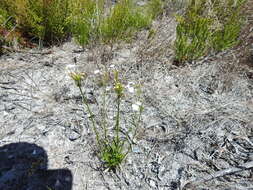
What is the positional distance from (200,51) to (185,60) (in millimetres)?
198

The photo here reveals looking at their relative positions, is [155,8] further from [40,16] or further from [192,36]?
[40,16]

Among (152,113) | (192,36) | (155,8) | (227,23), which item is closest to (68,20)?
(155,8)

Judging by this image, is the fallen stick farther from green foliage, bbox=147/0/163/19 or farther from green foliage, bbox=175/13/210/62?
green foliage, bbox=147/0/163/19

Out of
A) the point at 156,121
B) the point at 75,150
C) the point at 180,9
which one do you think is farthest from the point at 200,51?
the point at 75,150

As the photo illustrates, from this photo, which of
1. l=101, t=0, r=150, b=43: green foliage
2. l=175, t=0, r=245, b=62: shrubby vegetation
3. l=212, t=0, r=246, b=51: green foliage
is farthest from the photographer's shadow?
l=212, t=0, r=246, b=51: green foliage

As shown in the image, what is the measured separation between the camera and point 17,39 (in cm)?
273

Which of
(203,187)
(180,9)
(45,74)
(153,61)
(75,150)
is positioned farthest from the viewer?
(180,9)

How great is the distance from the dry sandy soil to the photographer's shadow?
0.18ft

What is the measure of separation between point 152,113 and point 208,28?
4.19 ft

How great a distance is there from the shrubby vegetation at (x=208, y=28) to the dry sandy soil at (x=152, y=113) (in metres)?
0.12

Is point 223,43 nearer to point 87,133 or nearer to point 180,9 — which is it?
point 180,9

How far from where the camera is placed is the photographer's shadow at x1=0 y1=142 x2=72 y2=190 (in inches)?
57.5

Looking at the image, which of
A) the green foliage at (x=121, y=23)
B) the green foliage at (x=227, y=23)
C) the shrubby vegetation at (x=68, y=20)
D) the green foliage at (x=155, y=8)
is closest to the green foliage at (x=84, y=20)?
the shrubby vegetation at (x=68, y=20)

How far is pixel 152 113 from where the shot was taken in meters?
2.02
